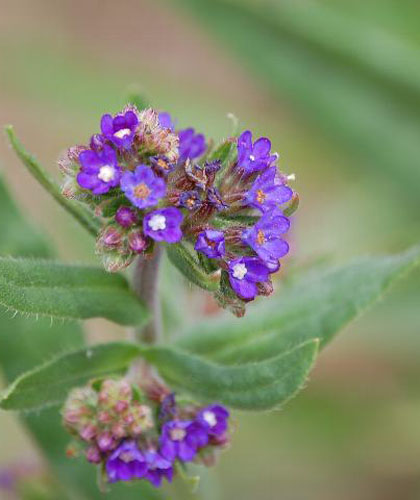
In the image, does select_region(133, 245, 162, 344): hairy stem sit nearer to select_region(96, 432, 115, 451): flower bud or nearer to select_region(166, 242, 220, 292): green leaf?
select_region(166, 242, 220, 292): green leaf

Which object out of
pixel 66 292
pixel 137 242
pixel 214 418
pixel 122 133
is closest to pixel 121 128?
pixel 122 133

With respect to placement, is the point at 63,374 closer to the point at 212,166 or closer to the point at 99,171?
the point at 99,171

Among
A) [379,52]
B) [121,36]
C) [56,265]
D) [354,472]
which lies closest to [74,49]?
[121,36]

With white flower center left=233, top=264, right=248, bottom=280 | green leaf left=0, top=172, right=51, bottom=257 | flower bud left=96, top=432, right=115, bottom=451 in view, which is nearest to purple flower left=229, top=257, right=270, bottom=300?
white flower center left=233, top=264, right=248, bottom=280

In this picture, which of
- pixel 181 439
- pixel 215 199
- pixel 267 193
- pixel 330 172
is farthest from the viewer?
pixel 330 172

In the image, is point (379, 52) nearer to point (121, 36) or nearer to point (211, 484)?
point (211, 484)

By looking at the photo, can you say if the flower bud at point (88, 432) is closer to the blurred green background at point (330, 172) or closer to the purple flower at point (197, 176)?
the purple flower at point (197, 176)
